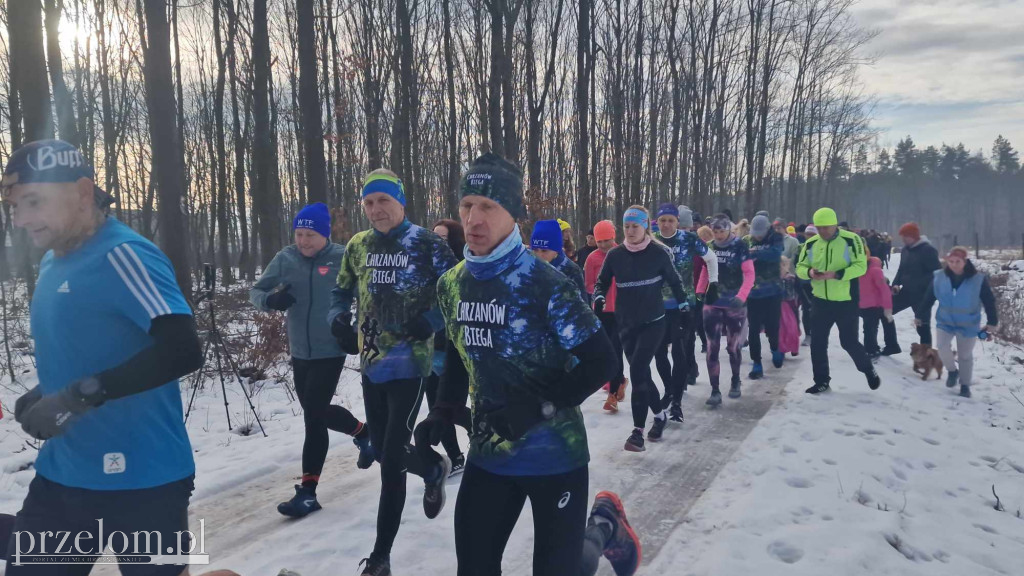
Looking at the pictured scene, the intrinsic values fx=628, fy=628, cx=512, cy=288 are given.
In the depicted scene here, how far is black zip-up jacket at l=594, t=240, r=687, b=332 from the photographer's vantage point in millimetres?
6504

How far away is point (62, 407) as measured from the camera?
2.16 meters

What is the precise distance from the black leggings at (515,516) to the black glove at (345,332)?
69.8 inches

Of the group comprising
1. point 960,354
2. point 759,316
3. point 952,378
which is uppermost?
point 759,316

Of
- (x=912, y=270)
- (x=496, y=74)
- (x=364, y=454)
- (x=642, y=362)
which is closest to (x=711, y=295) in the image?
(x=642, y=362)

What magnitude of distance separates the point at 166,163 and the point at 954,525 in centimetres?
1000

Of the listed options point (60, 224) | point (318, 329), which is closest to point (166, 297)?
point (60, 224)

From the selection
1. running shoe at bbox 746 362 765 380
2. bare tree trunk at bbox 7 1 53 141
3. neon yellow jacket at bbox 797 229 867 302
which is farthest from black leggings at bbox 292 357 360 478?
running shoe at bbox 746 362 765 380

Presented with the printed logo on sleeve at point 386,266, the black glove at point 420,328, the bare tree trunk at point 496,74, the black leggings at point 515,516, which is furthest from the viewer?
the bare tree trunk at point 496,74

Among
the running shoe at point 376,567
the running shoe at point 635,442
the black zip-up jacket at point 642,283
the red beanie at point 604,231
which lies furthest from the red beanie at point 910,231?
the running shoe at point 376,567

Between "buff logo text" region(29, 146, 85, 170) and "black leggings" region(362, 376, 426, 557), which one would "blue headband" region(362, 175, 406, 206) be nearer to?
"black leggings" region(362, 376, 426, 557)

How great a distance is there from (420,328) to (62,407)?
195cm

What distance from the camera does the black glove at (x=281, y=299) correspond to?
484cm

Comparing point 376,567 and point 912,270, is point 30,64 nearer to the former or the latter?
point 376,567

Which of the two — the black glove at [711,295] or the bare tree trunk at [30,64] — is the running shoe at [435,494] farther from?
the bare tree trunk at [30,64]
